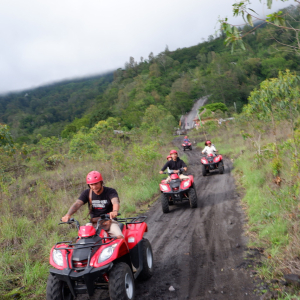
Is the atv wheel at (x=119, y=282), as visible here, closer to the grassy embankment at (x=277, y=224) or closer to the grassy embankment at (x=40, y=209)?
the grassy embankment at (x=40, y=209)

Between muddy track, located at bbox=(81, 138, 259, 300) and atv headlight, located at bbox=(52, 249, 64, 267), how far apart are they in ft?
3.37

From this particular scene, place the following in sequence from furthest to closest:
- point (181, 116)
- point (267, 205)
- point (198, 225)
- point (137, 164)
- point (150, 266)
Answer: point (181, 116) < point (137, 164) < point (198, 225) < point (267, 205) < point (150, 266)

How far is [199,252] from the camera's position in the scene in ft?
16.3

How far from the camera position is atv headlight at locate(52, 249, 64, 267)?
10.8ft

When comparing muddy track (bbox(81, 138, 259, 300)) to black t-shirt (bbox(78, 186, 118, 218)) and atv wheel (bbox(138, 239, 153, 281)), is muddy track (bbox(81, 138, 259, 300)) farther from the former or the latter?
black t-shirt (bbox(78, 186, 118, 218))

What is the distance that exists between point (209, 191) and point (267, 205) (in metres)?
3.94

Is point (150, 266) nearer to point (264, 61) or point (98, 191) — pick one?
point (98, 191)

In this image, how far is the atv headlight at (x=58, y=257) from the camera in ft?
10.8

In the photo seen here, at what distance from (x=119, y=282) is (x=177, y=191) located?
5021mm

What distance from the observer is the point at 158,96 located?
93.9 meters

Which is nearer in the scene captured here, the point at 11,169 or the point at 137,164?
the point at 11,169

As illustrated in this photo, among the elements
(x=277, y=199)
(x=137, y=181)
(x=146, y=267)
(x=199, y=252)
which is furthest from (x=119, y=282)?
(x=137, y=181)

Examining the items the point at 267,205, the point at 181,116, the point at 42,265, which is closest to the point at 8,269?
the point at 42,265

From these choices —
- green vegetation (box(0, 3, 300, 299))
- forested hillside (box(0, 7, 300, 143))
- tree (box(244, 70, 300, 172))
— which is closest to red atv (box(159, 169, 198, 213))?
green vegetation (box(0, 3, 300, 299))
